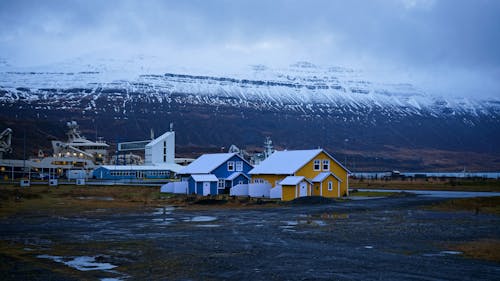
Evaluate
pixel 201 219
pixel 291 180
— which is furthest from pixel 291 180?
pixel 201 219

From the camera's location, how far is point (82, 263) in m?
17.5

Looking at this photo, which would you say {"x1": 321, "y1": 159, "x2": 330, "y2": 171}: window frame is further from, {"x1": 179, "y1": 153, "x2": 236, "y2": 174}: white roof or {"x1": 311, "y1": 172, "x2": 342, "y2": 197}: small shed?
{"x1": 179, "y1": 153, "x2": 236, "y2": 174}: white roof

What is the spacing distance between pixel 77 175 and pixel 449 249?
2842 inches

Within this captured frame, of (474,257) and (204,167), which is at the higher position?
(204,167)

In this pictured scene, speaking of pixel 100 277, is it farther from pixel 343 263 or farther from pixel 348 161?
pixel 348 161

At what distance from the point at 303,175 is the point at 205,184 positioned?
32.6ft

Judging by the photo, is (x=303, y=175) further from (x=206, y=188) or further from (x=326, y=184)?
(x=206, y=188)

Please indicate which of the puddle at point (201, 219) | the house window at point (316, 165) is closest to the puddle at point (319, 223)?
the puddle at point (201, 219)

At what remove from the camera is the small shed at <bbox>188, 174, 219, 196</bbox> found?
2108 inches

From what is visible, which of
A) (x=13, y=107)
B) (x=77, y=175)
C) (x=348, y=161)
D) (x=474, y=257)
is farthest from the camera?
(x=13, y=107)

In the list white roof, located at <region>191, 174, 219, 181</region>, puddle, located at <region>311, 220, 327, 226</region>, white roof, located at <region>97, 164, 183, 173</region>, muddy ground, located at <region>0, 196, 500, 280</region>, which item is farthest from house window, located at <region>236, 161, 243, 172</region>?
white roof, located at <region>97, 164, 183, 173</region>

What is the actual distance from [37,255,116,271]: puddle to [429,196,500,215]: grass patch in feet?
84.4

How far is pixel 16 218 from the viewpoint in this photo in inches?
1238

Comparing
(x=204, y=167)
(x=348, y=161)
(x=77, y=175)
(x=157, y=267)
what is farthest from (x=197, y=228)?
(x=348, y=161)
